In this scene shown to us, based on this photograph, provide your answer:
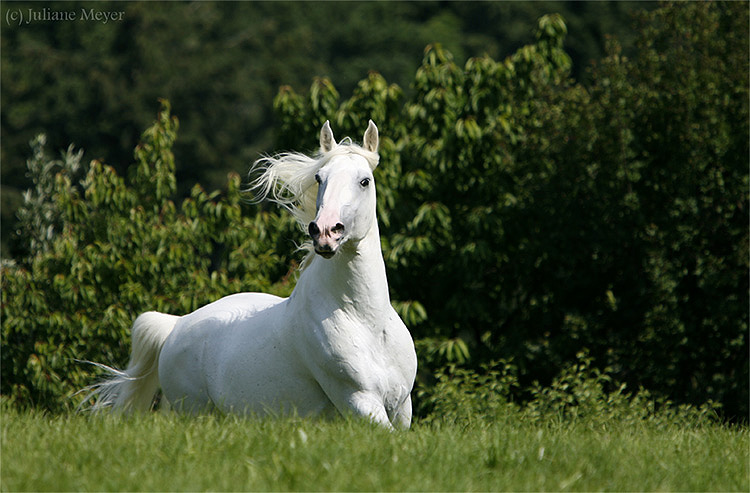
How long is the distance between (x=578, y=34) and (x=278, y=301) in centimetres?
3065

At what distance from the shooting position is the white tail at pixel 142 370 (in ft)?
22.7

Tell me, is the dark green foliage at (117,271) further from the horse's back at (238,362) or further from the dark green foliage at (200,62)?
the dark green foliage at (200,62)

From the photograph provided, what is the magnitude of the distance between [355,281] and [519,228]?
20.9 ft

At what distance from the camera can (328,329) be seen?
5141mm

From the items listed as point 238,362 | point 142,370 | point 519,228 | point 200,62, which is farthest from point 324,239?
point 200,62

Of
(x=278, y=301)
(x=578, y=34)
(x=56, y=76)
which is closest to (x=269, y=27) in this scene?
(x=56, y=76)

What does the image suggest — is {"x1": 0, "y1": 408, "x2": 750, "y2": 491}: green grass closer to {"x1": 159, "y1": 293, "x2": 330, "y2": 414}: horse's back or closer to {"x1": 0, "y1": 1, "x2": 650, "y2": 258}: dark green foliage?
{"x1": 159, "y1": 293, "x2": 330, "y2": 414}: horse's back

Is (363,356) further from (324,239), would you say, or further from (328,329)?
(324,239)

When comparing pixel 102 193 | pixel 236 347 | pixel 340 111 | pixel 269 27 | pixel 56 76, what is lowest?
pixel 236 347

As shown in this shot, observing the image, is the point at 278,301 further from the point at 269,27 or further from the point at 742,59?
the point at 269,27

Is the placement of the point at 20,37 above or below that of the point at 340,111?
above

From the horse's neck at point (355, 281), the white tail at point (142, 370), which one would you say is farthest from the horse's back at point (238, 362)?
the horse's neck at point (355, 281)

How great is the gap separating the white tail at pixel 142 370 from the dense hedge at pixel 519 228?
9.38ft

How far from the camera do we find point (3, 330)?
10.7m
